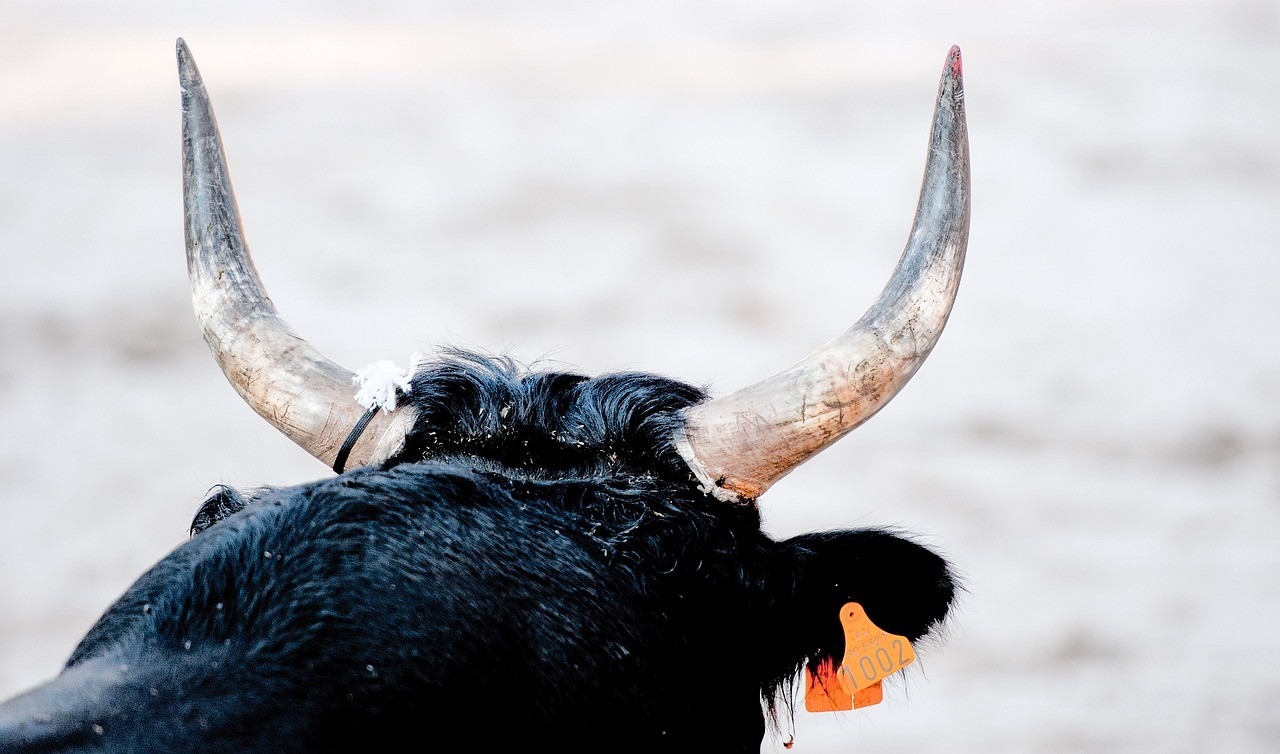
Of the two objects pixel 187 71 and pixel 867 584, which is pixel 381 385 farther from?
pixel 867 584

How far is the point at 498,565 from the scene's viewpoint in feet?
6.69

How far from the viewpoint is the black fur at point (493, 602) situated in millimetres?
1771

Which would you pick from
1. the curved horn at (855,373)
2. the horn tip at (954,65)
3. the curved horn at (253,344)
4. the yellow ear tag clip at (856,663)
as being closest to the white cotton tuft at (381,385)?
the curved horn at (253,344)

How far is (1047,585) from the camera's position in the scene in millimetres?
7543

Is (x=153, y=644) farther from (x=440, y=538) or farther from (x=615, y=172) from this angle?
(x=615, y=172)

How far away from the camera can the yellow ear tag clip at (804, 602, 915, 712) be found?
259 cm

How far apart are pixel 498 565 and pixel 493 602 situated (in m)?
0.07

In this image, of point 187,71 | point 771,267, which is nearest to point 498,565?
point 187,71

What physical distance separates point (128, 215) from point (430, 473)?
348 inches

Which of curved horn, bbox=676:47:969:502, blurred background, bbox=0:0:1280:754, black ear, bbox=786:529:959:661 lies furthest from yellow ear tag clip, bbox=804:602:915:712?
blurred background, bbox=0:0:1280:754

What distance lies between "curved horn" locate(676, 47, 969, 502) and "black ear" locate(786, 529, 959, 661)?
0.22m

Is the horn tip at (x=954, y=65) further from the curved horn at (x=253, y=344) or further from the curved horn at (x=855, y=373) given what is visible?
the curved horn at (x=253, y=344)

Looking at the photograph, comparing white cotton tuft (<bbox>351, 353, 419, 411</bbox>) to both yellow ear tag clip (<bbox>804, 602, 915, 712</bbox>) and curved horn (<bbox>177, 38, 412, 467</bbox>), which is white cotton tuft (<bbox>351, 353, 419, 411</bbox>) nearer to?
curved horn (<bbox>177, 38, 412, 467</bbox>)

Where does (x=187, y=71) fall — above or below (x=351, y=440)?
above
